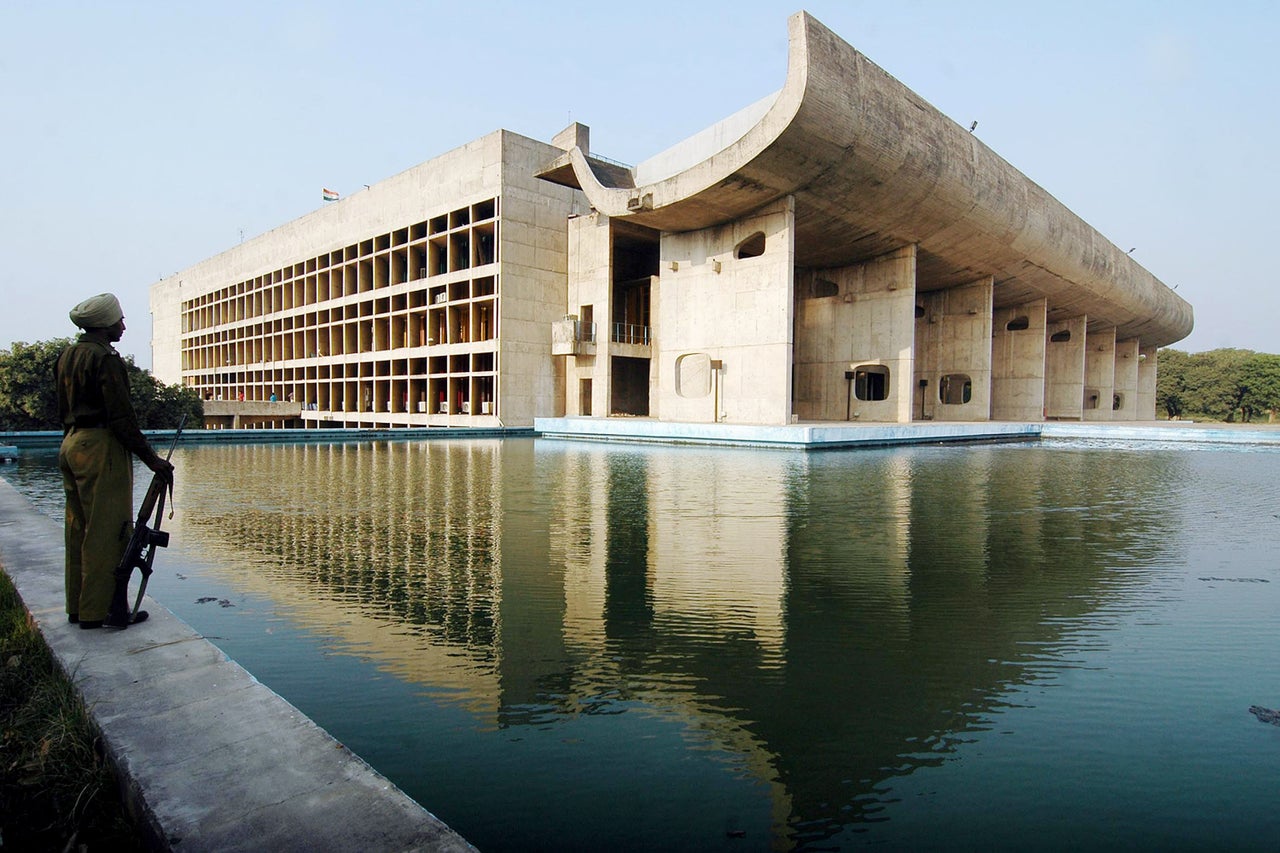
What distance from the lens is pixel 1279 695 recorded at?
10.8 feet

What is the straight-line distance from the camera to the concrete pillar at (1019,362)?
35375 millimetres

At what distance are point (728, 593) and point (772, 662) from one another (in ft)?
4.07

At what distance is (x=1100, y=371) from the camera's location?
46812mm

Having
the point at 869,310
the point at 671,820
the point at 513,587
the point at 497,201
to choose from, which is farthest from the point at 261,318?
the point at 671,820

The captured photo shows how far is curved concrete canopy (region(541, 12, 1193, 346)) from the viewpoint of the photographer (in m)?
17.8

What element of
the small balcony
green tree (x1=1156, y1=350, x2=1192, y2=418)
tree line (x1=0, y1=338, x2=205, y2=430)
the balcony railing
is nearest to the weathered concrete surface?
tree line (x1=0, y1=338, x2=205, y2=430)

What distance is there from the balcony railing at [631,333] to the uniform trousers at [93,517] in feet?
86.0

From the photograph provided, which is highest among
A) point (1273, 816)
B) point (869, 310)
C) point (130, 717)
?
point (869, 310)

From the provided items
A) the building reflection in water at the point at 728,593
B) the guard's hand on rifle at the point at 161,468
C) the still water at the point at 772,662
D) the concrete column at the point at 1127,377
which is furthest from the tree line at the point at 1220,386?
the guard's hand on rifle at the point at 161,468

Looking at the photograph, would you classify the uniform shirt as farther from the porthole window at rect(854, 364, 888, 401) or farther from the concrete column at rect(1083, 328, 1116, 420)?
the concrete column at rect(1083, 328, 1116, 420)

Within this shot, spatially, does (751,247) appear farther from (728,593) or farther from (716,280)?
(728,593)

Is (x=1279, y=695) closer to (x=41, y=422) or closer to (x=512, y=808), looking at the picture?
(x=512, y=808)

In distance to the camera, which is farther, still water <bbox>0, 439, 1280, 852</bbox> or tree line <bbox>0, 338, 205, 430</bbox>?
tree line <bbox>0, 338, 205, 430</bbox>

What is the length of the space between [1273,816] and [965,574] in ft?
10.3
